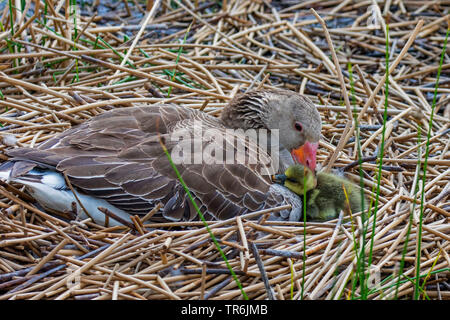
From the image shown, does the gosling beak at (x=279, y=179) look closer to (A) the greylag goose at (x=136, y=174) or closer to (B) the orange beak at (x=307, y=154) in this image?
(A) the greylag goose at (x=136, y=174)

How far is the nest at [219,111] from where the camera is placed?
11.7 feet

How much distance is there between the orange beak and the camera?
4723 mm

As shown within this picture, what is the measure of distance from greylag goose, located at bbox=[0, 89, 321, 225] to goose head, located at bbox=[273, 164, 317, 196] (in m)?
0.06

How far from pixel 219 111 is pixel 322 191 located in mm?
1525

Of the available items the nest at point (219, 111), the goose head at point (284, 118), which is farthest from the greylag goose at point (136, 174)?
the goose head at point (284, 118)

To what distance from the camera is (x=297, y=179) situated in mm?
4414

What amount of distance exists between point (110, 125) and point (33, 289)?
1391 millimetres

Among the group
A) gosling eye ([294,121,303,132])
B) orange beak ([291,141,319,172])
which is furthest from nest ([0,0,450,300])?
gosling eye ([294,121,303,132])

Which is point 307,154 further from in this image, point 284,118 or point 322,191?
point 322,191

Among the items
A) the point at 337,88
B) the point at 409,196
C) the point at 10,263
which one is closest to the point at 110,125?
the point at 10,263

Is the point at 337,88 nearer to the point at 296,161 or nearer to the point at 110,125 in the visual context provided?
the point at 296,161

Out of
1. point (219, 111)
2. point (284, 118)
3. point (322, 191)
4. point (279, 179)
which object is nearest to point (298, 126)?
point (284, 118)

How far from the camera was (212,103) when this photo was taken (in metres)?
5.55

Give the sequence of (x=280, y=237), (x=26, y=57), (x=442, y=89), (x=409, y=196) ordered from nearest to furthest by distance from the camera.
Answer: (x=280, y=237) < (x=409, y=196) < (x=26, y=57) < (x=442, y=89)
